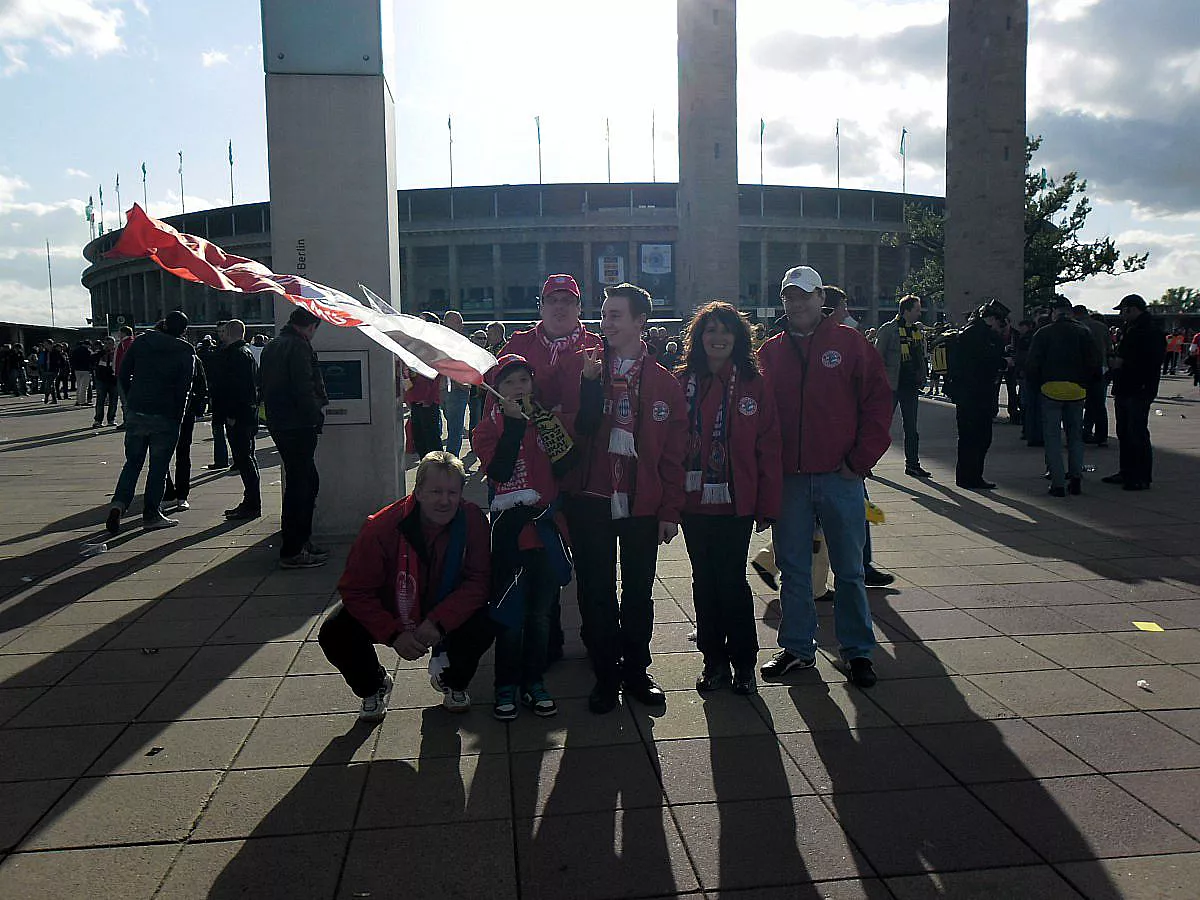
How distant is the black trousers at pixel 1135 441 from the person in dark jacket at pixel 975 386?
132cm

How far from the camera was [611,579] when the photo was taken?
4.31 meters

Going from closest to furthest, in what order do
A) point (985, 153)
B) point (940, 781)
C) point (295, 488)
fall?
point (940, 781)
point (295, 488)
point (985, 153)

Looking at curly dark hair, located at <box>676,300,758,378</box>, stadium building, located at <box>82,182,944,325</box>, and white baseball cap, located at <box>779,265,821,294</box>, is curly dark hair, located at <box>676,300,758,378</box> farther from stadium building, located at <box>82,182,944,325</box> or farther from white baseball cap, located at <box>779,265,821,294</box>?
stadium building, located at <box>82,182,944,325</box>

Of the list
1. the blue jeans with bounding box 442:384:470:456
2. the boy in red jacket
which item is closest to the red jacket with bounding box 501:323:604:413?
the boy in red jacket

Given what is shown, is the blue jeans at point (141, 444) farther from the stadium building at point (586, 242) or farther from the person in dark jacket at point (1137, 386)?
the stadium building at point (586, 242)

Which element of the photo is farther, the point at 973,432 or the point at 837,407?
the point at 973,432

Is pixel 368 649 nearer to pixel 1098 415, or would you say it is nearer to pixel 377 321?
pixel 377 321

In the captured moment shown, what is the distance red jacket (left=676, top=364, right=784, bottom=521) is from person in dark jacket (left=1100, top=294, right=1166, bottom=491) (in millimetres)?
7333

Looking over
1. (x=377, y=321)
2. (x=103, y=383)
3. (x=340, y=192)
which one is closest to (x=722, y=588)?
(x=377, y=321)

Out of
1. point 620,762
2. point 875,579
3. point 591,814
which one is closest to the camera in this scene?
point 591,814

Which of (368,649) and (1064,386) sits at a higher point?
(1064,386)

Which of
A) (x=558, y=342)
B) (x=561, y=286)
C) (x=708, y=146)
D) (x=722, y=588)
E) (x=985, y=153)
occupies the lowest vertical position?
(x=722, y=588)

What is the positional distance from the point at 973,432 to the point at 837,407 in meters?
6.32

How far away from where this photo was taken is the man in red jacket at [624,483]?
4168mm
